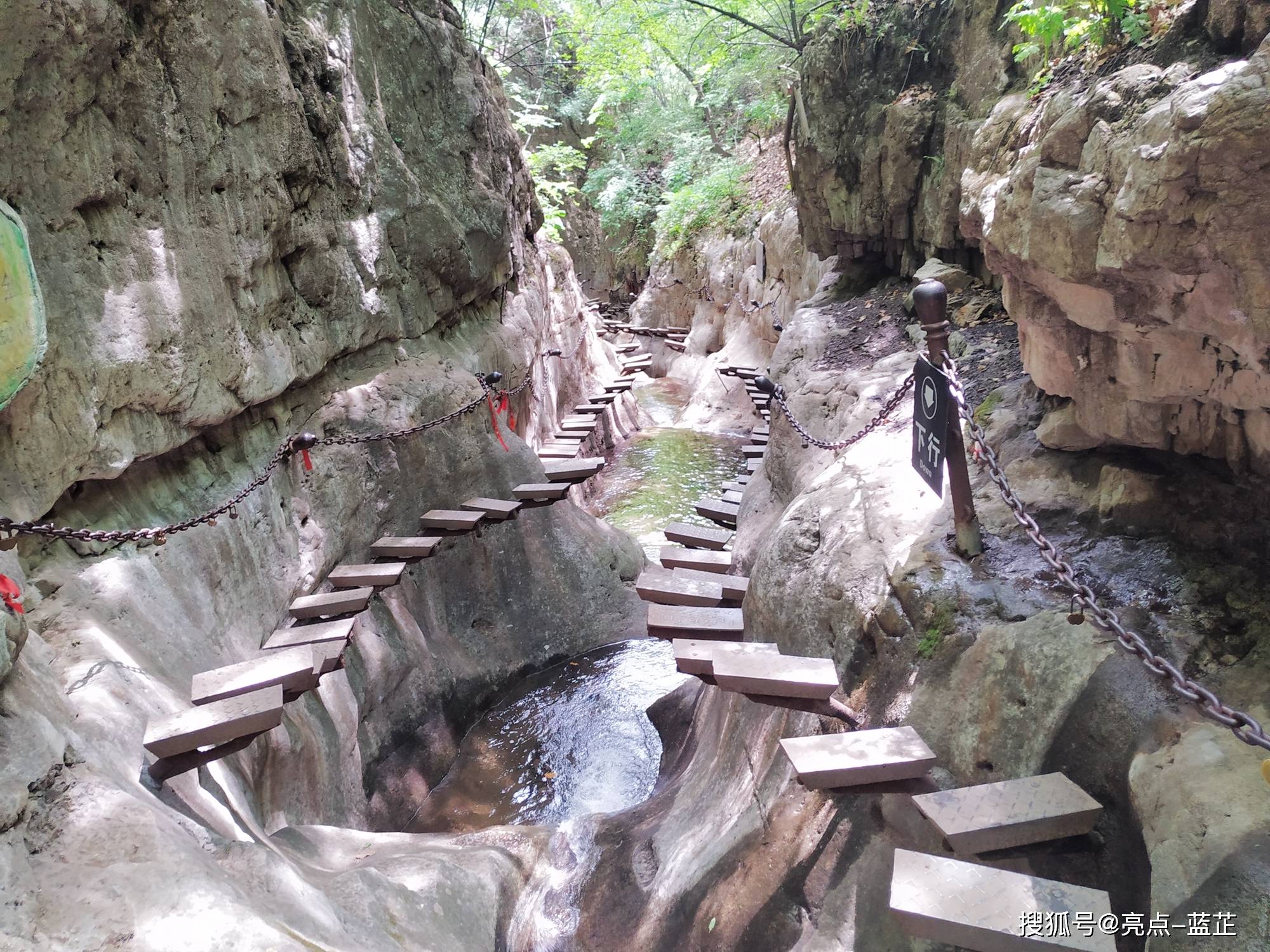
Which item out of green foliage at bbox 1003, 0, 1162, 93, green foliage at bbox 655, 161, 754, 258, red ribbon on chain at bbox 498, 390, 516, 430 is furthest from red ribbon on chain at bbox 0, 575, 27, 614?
green foliage at bbox 655, 161, 754, 258

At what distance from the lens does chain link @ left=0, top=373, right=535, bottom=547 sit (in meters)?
3.08

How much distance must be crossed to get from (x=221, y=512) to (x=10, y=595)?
1.66 m

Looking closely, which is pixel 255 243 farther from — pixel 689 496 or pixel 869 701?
pixel 689 496

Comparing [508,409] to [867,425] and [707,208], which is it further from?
[707,208]

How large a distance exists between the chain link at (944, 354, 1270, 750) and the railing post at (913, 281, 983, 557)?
11cm

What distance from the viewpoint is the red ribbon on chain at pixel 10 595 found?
2795 mm

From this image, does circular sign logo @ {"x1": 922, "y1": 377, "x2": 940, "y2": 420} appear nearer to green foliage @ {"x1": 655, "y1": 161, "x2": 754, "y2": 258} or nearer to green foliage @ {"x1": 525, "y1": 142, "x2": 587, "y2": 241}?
green foliage @ {"x1": 525, "y1": 142, "x2": 587, "y2": 241}

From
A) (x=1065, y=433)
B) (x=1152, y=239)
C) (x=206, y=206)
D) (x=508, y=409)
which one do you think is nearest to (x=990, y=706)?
(x=1065, y=433)

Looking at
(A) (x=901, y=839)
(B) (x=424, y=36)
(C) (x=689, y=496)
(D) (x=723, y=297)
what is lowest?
(C) (x=689, y=496)

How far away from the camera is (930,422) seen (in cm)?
340

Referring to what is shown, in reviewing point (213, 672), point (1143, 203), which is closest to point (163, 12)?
point (213, 672)

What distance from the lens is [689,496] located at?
13.4 m

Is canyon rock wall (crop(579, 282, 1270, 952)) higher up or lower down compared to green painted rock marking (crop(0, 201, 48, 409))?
lower down

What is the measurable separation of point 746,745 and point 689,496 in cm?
881
